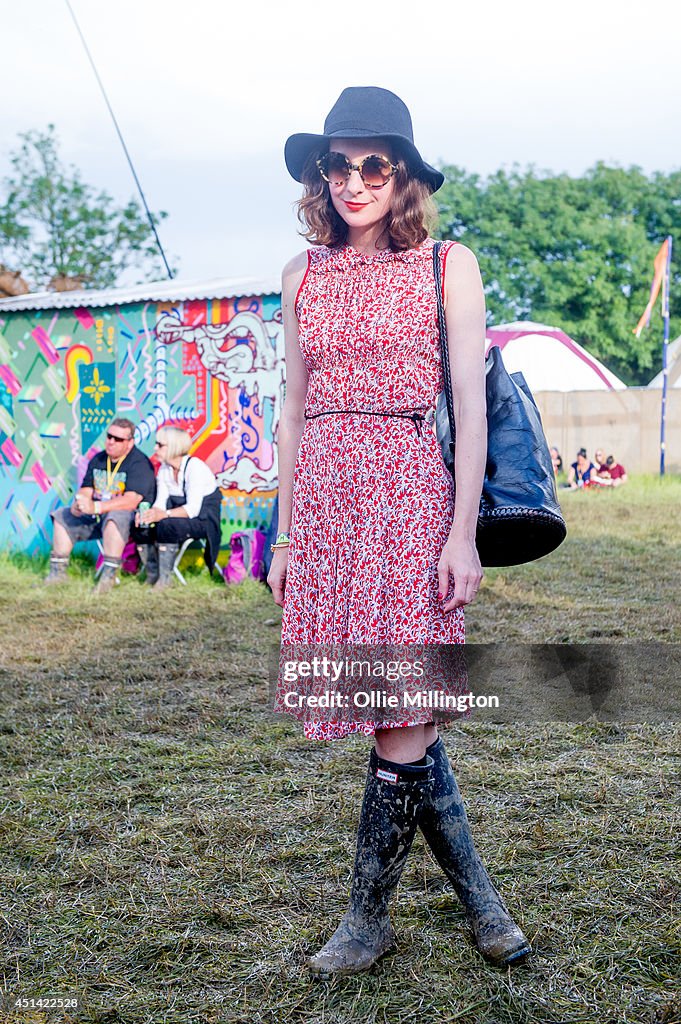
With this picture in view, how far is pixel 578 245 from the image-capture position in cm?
3406

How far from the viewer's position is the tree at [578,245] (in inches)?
1288

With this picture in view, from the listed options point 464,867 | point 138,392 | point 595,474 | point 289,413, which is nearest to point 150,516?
point 138,392

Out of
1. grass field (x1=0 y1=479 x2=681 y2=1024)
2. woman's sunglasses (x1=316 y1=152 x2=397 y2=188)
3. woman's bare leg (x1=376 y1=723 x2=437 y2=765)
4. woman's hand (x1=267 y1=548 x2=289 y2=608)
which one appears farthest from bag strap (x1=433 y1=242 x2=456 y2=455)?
grass field (x1=0 y1=479 x2=681 y2=1024)

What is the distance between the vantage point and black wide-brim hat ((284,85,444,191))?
220cm

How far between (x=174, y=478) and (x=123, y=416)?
117 centimetres

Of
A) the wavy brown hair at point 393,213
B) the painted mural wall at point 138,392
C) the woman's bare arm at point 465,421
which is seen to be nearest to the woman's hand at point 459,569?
the woman's bare arm at point 465,421

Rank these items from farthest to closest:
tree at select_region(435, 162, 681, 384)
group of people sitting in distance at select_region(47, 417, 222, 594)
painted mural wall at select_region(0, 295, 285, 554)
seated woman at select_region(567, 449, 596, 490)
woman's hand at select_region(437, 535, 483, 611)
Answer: tree at select_region(435, 162, 681, 384)
seated woman at select_region(567, 449, 596, 490)
painted mural wall at select_region(0, 295, 285, 554)
group of people sitting in distance at select_region(47, 417, 222, 594)
woman's hand at select_region(437, 535, 483, 611)

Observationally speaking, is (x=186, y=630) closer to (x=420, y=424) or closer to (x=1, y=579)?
(x=1, y=579)

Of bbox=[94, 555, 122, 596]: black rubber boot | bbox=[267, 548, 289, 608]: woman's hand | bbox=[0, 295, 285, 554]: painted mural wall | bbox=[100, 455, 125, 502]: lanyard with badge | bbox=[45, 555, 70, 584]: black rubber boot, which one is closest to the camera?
bbox=[267, 548, 289, 608]: woman's hand

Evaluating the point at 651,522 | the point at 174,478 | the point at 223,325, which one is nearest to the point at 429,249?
the point at 174,478

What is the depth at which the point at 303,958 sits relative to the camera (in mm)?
2422

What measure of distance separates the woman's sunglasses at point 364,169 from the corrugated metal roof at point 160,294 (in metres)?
6.08

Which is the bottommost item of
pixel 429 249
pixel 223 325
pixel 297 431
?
pixel 297 431

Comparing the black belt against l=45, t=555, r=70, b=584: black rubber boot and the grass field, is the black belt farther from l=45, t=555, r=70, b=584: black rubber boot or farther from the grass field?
l=45, t=555, r=70, b=584: black rubber boot
